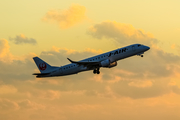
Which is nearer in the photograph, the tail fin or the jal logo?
the tail fin

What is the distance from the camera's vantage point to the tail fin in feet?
352

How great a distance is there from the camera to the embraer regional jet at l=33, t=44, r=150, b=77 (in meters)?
96.1

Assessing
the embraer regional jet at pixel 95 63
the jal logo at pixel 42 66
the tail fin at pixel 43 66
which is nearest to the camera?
the embraer regional jet at pixel 95 63

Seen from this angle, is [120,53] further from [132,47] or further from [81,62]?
[81,62]

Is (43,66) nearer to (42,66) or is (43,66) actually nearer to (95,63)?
(42,66)


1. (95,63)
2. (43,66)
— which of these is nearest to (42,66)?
(43,66)

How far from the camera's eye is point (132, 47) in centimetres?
9619

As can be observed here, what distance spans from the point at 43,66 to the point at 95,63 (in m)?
18.4

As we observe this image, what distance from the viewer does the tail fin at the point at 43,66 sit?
352 feet

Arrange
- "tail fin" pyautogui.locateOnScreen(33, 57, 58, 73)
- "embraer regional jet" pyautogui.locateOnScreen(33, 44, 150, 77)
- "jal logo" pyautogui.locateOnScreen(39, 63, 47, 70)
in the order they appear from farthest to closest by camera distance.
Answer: "jal logo" pyautogui.locateOnScreen(39, 63, 47, 70)
"tail fin" pyautogui.locateOnScreen(33, 57, 58, 73)
"embraer regional jet" pyautogui.locateOnScreen(33, 44, 150, 77)

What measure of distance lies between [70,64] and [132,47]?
18973 mm

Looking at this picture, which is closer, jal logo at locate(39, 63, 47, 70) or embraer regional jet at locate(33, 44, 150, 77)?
embraer regional jet at locate(33, 44, 150, 77)

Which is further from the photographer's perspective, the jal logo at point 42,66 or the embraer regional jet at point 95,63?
the jal logo at point 42,66

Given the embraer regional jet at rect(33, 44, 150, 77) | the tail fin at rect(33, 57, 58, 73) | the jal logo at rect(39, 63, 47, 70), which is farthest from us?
the jal logo at rect(39, 63, 47, 70)
